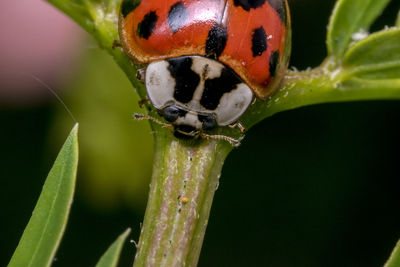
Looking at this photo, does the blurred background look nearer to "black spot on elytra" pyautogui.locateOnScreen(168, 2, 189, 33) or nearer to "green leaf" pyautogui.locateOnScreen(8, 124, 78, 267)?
"black spot on elytra" pyautogui.locateOnScreen(168, 2, 189, 33)

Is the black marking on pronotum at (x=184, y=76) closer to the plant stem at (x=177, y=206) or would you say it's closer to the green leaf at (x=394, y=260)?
the plant stem at (x=177, y=206)

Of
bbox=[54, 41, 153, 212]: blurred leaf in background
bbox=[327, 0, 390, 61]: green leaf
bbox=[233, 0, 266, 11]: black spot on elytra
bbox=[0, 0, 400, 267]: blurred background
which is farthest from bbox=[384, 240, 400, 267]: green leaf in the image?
bbox=[0, 0, 400, 267]: blurred background

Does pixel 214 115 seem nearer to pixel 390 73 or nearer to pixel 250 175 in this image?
pixel 390 73

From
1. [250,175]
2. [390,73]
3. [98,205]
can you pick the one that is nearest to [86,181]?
[98,205]

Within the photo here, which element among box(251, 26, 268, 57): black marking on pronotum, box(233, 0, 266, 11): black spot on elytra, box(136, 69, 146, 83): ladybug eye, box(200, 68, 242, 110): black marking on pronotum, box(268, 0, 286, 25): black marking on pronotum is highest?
box(268, 0, 286, 25): black marking on pronotum

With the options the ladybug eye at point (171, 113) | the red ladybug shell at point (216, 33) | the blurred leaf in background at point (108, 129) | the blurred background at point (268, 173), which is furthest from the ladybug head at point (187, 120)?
the blurred background at point (268, 173)

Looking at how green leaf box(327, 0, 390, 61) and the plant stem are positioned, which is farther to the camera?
green leaf box(327, 0, 390, 61)
